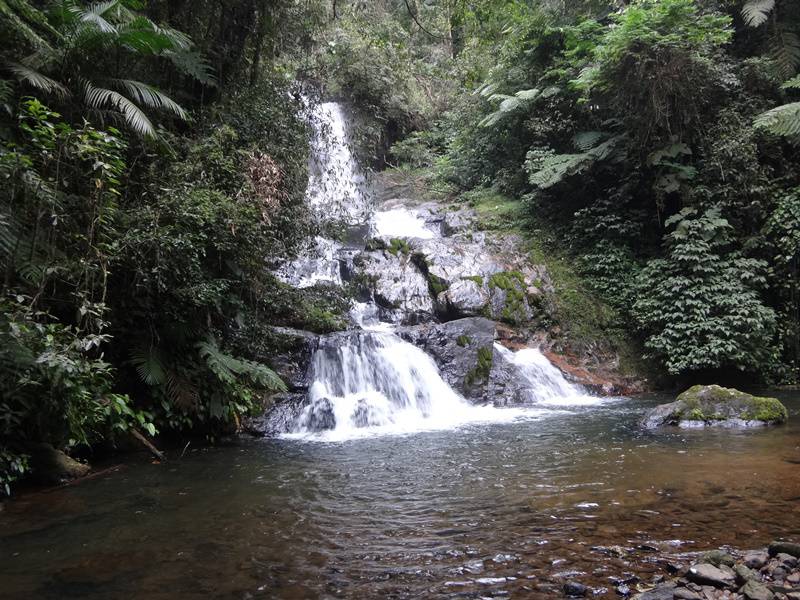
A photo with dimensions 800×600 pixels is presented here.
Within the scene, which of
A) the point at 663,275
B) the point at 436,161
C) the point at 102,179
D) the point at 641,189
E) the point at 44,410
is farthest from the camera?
the point at 436,161

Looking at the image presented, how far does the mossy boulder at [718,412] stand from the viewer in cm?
763

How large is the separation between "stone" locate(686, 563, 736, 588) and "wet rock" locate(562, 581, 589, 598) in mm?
575

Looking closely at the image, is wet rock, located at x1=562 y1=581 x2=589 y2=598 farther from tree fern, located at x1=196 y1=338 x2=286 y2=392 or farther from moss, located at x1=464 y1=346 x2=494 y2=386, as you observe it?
moss, located at x1=464 y1=346 x2=494 y2=386

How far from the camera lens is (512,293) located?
512 inches

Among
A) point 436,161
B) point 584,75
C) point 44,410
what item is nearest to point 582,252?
point 584,75

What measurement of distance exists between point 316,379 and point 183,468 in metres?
3.61

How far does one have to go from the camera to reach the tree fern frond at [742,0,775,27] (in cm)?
1159

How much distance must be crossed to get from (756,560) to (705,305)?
9153 mm

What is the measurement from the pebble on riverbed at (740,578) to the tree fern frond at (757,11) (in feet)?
41.4

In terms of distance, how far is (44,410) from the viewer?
191 inches

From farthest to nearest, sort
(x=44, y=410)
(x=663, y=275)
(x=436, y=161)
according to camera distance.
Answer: (x=436, y=161) < (x=663, y=275) < (x=44, y=410)

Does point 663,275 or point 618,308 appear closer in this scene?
point 663,275

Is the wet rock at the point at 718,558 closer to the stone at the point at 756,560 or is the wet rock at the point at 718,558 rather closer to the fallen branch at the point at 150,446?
the stone at the point at 756,560

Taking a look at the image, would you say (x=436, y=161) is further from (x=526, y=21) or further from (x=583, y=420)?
(x=583, y=420)
